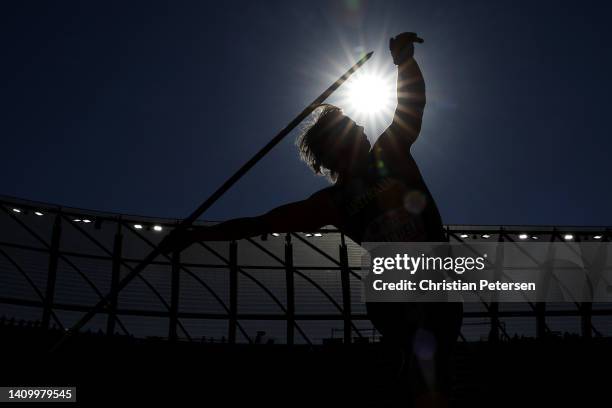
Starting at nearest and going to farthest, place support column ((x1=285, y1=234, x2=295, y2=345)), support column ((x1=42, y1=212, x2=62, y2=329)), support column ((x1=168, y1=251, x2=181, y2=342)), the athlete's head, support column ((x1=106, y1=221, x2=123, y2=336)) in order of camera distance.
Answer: the athlete's head, support column ((x1=42, y1=212, x2=62, y2=329)), support column ((x1=106, y1=221, x2=123, y2=336)), support column ((x1=168, y1=251, x2=181, y2=342)), support column ((x1=285, y1=234, x2=295, y2=345))

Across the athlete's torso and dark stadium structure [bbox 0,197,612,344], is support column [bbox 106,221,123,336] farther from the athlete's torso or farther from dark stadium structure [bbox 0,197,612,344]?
the athlete's torso

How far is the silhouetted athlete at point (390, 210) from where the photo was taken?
2.01 m

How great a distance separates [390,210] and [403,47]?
0.81 meters

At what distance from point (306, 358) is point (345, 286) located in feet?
25.4

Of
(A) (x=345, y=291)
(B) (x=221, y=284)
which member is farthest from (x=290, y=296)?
(B) (x=221, y=284)

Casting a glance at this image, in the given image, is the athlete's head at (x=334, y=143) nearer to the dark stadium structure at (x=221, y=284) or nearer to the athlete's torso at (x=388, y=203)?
the athlete's torso at (x=388, y=203)

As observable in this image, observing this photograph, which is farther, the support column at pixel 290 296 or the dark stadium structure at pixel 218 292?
the support column at pixel 290 296

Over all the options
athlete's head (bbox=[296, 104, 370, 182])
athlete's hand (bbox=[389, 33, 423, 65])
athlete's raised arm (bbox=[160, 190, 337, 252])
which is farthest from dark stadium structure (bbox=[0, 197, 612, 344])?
athlete's hand (bbox=[389, 33, 423, 65])

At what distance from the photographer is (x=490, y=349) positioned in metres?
16.9

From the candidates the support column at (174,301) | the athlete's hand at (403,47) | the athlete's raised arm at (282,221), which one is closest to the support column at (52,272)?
the support column at (174,301)

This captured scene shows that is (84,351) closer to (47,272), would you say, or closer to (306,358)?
(306,358)

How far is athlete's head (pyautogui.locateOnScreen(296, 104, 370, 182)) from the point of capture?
2.42 metres

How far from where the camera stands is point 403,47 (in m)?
2.44

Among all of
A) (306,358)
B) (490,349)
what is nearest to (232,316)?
(306,358)
